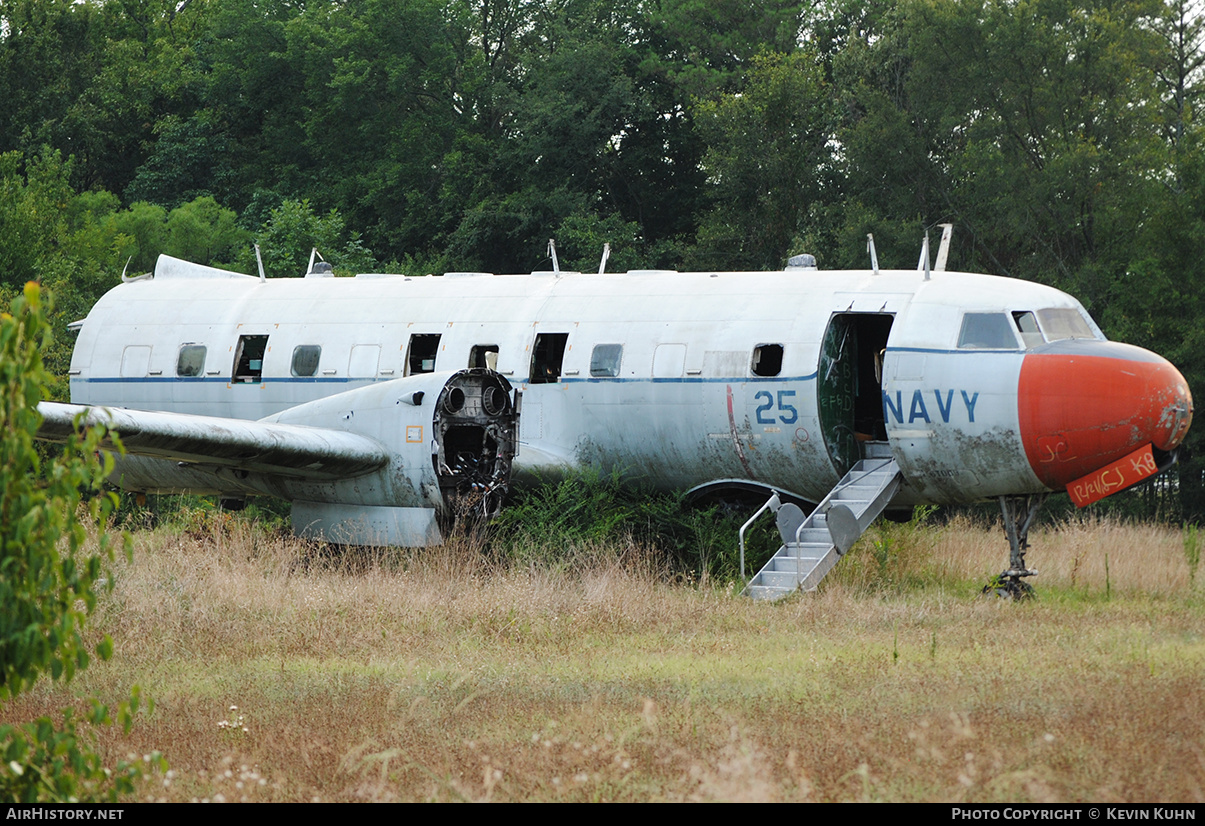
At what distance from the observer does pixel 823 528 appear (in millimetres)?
14016

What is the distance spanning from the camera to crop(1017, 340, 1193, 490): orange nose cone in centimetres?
1282

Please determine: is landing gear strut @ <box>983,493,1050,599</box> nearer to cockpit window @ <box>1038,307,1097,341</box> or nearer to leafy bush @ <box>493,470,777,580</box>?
cockpit window @ <box>1038,307,1097,341</box>

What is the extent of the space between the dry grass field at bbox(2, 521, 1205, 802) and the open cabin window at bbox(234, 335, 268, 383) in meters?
2.26

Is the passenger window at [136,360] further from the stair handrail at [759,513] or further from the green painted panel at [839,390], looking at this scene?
the green painted panel at [839,390]

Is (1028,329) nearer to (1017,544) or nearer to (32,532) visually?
(1017,544)

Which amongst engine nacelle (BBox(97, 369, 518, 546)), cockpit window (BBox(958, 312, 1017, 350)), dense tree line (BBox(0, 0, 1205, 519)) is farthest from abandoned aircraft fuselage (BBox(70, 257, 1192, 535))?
dense tree line (BBox(0, 0, 1205, 519))

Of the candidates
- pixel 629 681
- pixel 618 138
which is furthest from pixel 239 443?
pixel 618 138

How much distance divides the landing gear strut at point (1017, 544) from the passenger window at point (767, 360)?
2.64 meters

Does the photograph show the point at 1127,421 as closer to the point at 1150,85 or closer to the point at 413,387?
the point at 413,387

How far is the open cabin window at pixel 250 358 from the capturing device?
1702 centimetres

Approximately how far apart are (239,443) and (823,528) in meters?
5.91

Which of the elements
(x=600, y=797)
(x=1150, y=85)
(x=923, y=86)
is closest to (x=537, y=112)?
(x=923, y=86)

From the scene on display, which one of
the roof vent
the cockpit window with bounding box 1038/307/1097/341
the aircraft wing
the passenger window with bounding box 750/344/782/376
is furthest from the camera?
the roof vent

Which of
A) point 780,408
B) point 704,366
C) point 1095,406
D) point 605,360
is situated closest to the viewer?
point 1095,406
